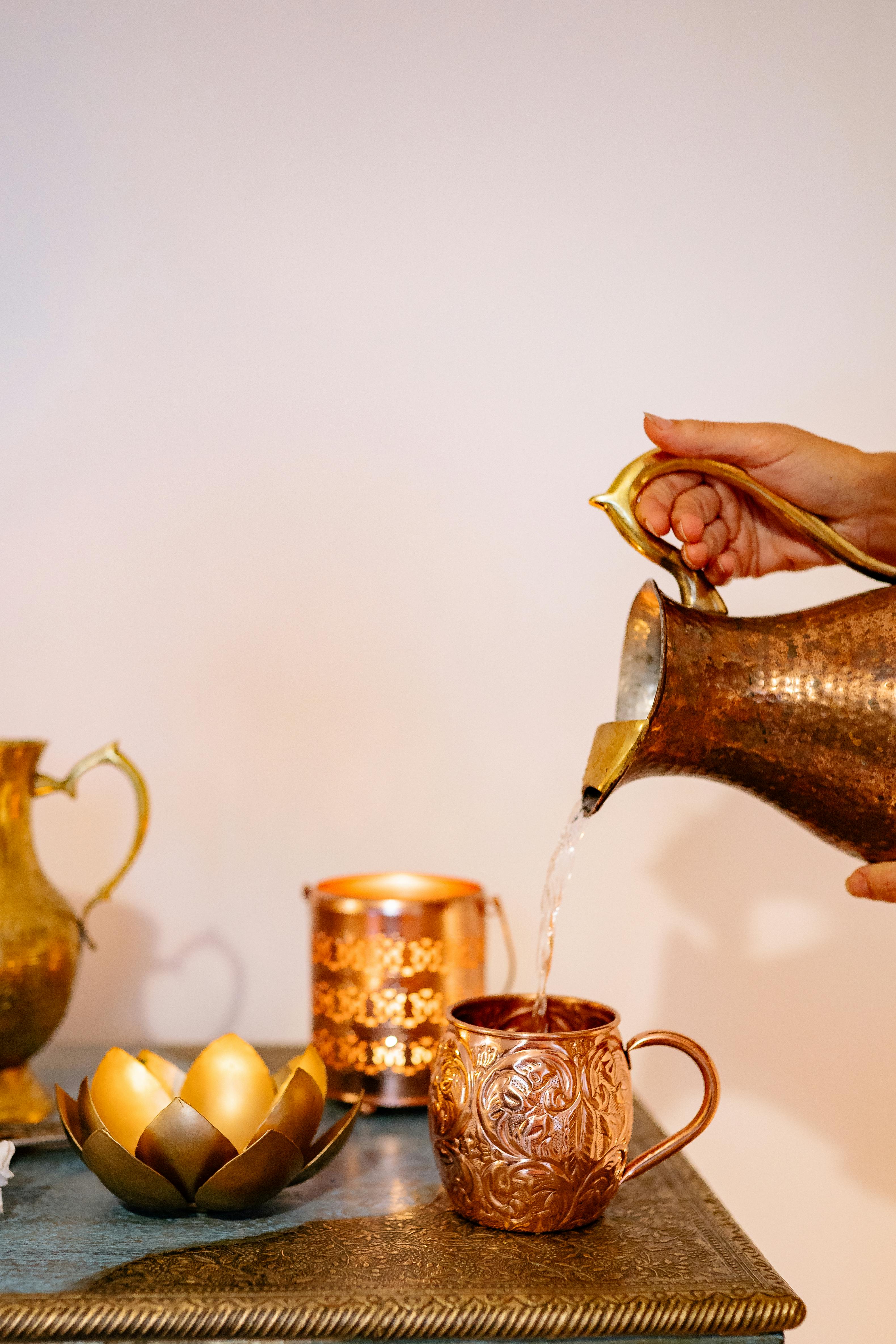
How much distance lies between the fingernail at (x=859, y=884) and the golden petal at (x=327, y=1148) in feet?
1.31

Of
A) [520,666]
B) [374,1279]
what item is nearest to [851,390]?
[520,666]

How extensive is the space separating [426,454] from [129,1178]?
0.87m

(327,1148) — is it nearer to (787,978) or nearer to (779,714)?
(779,714)

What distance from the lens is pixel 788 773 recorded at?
0.76 metres

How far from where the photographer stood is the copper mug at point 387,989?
0.98 m

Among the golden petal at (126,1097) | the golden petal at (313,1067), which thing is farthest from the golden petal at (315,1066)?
the golden petal at (126,1097)

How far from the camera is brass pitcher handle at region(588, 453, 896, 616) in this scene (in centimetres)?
83

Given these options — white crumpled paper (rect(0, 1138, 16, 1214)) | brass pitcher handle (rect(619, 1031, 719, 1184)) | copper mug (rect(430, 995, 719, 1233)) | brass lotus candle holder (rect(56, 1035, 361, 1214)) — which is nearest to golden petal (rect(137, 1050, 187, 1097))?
brass lotus candle holder (rect(56, 1035, 361, 1214))

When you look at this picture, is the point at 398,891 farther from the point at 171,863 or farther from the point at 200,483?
the point at 200,483

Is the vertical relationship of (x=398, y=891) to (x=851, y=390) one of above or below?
below

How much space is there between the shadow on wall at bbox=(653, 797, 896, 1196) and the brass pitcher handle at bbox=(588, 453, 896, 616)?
542mm

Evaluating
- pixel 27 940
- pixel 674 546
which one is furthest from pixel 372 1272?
pixel 674 546

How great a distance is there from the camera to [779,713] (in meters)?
0.75

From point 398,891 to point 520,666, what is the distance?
33cm
